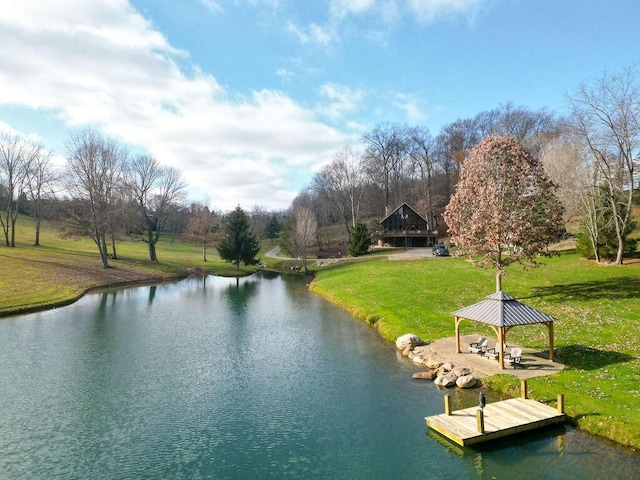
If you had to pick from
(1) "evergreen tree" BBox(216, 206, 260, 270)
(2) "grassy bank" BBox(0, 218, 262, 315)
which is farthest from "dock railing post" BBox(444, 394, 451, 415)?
(1) "evergreen tree" BBox(216, 206, 260, 270)

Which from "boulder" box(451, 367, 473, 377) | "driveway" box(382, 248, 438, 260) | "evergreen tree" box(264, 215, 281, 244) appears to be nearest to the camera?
"boulder" box(451, 367, 473, 377)

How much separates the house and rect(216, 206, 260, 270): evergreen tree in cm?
2470

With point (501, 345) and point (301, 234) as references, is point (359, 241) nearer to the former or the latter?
point (301, 234)

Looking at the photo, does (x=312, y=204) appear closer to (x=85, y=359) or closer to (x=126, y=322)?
(x=126, y=322)

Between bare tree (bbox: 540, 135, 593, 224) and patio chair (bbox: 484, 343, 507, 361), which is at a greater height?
bare tree (bbox: 540, 135, 593, 224)

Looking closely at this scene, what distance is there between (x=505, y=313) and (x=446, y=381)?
4350 mm

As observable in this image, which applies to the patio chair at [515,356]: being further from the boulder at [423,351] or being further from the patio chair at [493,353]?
the boulder at [423,351]

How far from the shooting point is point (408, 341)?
24812 millimetres

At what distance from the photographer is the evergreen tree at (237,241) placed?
2734 inches

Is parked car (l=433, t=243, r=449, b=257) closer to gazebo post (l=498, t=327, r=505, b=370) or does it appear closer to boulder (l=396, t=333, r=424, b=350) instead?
boulder (l=396, t=333, r=424, b=350)

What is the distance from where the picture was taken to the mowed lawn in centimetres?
1603

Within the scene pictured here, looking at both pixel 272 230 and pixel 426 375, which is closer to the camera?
pixel 426 375

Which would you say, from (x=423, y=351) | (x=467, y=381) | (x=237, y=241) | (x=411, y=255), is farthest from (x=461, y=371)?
(x=237, y=241)

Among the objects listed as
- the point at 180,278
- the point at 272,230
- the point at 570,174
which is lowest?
the point at 180,278
